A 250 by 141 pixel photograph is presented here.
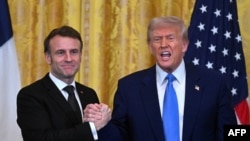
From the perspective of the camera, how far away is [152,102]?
7.30 ft

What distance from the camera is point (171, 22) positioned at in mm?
2307

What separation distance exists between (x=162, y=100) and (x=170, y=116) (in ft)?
0.38

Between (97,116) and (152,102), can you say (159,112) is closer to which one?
(152,102)

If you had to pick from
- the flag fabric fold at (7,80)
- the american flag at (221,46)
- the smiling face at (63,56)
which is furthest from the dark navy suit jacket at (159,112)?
the flag fabric fold at (7,80)

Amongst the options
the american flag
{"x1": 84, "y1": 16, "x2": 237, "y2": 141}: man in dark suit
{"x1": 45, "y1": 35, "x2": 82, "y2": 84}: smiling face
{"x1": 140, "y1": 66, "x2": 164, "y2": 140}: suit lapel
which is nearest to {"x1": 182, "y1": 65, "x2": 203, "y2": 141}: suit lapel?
{"x1": 84, "y1": 16, "x2": 237, "y2": 141}: man in dark suit

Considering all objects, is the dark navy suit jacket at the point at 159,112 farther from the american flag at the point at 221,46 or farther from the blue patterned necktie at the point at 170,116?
the american flag at the point at 221,46

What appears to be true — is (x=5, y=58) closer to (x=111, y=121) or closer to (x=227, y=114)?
(x=111, y=121)

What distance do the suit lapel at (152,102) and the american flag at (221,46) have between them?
3.79 ft

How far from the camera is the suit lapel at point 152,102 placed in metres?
2.15

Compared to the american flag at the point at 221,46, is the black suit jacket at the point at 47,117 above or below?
below

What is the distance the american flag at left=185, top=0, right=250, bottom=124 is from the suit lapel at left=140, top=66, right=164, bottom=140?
115 centimetres

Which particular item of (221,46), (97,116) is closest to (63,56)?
(97,116)

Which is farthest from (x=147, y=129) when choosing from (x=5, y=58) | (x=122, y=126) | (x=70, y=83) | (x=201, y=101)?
(x=5, y=58)

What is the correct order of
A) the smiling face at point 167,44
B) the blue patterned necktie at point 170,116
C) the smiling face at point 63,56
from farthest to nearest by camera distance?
the smiling face at point 63,56 < the smiling face at point 167,44 < the blue patterned necktie at point 170,116
